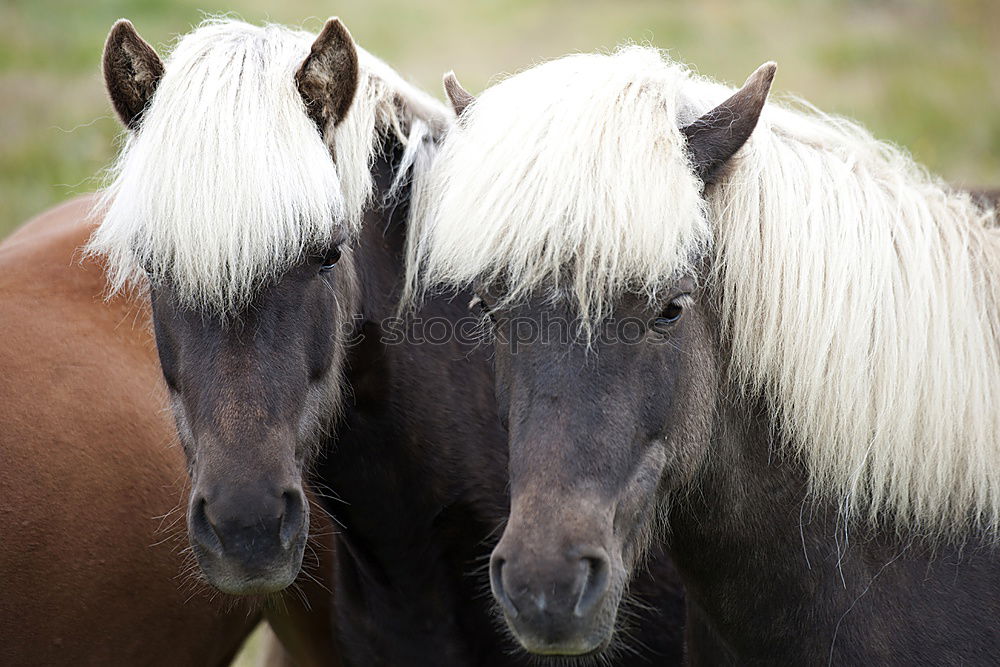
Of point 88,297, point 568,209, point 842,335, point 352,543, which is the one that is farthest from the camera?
point 88,297

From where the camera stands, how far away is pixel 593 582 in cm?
254

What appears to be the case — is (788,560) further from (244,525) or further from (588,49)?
(588,49)

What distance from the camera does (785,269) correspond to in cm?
290

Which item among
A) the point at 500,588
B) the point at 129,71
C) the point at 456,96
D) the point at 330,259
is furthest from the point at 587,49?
the point at 500,588

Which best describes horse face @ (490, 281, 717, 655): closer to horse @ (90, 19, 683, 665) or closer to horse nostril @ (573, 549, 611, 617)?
horse nostril @ (573, 549, 611, 617)

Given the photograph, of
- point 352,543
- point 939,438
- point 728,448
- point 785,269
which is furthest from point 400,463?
point 939,438

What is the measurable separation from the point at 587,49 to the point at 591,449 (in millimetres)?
13874

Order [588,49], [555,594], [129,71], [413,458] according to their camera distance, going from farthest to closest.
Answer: [588,49] < [413,458] < [129,71] < [555,594]

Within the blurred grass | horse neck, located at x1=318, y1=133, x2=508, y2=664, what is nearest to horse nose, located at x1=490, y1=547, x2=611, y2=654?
horse neck, located at x1=318, y1=133, x2=508, y2=664

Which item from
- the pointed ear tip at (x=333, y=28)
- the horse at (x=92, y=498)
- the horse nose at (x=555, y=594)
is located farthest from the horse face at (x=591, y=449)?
Result: the horse at (x=92, y=498)

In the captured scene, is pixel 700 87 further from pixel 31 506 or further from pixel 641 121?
pixel 31 506

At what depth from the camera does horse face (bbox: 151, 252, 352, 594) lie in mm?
2814

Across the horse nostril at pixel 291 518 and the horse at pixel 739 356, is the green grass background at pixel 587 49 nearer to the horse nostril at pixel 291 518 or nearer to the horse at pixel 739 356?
the horse at pixel 739 356

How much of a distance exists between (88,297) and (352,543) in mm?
1561
